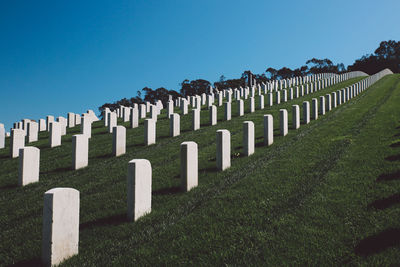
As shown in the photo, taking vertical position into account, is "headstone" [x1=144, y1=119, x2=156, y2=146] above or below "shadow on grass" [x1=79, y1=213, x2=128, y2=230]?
above

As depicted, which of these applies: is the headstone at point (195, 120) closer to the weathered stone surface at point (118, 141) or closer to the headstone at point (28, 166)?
the weathered stone surface at point (118, 141)

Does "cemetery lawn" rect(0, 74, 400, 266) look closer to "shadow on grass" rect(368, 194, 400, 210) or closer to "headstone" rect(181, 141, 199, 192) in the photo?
"shadow on grass" rect(368, 194, 400, 210)

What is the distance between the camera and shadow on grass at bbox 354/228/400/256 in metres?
2.69

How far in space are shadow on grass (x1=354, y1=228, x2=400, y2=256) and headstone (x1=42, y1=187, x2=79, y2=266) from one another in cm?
310

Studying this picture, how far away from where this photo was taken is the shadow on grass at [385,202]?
11.6 ft

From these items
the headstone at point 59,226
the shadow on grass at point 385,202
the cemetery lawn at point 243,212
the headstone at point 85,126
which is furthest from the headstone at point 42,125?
Result: the shadow on grass at point 385,202

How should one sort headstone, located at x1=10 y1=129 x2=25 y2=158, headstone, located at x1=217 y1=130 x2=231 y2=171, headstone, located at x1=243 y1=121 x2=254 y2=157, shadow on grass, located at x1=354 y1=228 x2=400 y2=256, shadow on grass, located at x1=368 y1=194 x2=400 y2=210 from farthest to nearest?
headstone, located at x1=10 y1=129 x2=25 y2=158 < headstone, located at x1=243 y1=121 x2=254 y2=157 < headstone, located at x1=217 y1=130 x2=231 y2=171 < shadow on grass, located at x1=368 y1=194 x2=400 y2=210 < shadow on grass, located at x1=354 y1=228 x2=400 y2=256

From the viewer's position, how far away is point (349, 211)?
138 inches

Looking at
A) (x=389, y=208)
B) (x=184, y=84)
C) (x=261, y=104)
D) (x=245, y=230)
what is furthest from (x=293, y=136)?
(x=184, y=84)

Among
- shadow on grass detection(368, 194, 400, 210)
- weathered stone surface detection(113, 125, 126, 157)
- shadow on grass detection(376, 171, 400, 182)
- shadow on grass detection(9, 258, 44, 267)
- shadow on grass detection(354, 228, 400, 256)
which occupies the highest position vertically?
weathered stone surface detection(113, 125, 126, 157)

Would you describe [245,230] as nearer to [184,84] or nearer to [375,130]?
[375,130]

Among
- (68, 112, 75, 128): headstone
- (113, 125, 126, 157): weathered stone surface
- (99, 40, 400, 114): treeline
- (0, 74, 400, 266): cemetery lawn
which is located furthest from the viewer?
(99, 40, 400, 114): treeline

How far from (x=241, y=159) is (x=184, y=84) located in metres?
97.4

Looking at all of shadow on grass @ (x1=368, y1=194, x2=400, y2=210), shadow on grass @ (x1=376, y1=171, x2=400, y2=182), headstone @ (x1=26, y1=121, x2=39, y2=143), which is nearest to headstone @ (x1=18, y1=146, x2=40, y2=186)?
shadow on grass @ (x1=368, y1=194, x2=400, y2=210)
